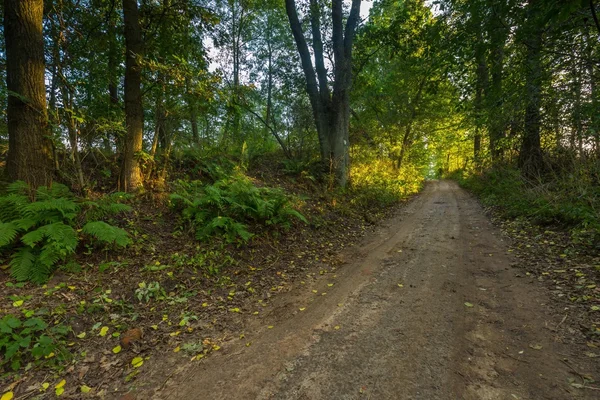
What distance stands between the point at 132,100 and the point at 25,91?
166 cm

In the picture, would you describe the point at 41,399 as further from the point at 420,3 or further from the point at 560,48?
the point at 420,3

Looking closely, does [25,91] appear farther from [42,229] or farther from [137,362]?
[137,362]

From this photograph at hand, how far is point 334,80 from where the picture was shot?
31.5 ft

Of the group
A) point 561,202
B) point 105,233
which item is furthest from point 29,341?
point 561,202

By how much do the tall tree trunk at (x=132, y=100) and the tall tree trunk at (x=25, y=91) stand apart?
1.31 metres

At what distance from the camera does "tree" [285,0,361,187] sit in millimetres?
9305

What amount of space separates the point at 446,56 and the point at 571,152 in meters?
4.49

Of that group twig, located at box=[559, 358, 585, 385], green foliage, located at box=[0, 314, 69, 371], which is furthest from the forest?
twig, located at box=[559, 358, 585, 385]

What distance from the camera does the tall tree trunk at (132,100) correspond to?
541 cm

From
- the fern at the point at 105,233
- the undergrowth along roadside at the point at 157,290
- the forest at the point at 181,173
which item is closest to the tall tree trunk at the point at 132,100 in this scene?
the forest at the point at 181,173

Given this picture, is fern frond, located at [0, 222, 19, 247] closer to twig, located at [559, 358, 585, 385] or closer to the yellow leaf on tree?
the yellow leaf on tree

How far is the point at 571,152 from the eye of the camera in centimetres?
670

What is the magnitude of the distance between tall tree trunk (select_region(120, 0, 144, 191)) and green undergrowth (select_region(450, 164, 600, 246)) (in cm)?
846

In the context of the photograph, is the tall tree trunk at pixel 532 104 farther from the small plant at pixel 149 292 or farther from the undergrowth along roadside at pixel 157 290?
the small plant at pixel 149 292
